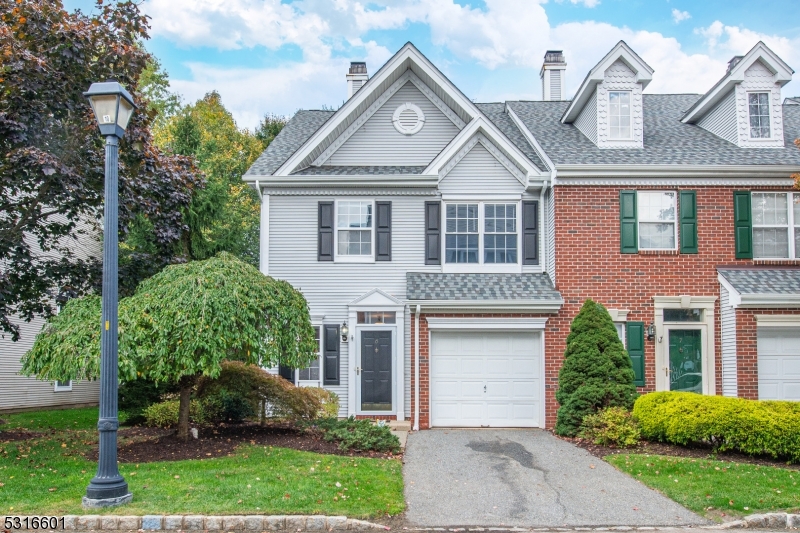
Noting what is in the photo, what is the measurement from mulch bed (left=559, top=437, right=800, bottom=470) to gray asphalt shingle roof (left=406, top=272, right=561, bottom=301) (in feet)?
12.0

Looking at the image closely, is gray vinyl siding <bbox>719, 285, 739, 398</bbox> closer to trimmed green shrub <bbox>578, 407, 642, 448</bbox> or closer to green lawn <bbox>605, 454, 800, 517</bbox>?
trimmed green shrub <bbox>578, 407, 642, 448</bbox>

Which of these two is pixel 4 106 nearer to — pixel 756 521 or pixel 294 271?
pixel 294 271

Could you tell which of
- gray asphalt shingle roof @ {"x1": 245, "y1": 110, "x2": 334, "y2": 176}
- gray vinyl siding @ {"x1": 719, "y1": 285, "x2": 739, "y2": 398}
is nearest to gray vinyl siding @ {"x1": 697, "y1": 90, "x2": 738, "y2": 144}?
gray vinyl siding @ {"x1": 719, "y1": 285, "x2": 739, "y2": 398}

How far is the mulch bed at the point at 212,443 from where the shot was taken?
1084 cm

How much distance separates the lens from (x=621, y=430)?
1220cm

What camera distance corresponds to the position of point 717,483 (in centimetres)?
926

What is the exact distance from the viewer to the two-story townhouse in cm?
1503

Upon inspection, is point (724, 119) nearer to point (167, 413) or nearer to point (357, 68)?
point (357, 68)

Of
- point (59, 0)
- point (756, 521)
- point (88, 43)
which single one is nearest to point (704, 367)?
point (756, 521)

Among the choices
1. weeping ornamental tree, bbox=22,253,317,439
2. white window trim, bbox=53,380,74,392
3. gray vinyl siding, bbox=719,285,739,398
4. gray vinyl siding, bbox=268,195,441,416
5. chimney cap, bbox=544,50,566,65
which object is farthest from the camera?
Result: chimney cap, bbox=544,50,566,65

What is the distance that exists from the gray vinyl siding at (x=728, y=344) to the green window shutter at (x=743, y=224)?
1.03 metres

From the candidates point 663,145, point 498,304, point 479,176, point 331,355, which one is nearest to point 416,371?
point 331,355

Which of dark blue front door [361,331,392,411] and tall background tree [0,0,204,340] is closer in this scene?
tall background tree [0,0,204,340]

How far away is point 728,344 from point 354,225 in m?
8.81
